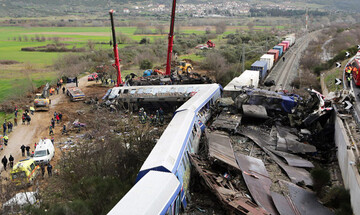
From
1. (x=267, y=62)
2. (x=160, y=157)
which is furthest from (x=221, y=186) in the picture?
(x=267, y=62)

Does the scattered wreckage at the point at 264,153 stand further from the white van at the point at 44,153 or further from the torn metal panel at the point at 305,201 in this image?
the white van at the point at 44,153

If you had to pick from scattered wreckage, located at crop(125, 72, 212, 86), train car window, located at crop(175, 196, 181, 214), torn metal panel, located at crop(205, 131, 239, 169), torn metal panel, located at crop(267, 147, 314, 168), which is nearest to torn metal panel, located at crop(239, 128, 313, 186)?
torn metal panel, located at crop(267, 147, 314, 168)

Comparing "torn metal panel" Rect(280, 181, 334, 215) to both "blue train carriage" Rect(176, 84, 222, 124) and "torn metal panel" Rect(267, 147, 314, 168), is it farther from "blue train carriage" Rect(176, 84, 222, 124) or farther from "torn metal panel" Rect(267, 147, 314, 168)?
"blue train carriage" Rect(176, 84, 222, 124)

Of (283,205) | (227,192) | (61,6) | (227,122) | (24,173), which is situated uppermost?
(61,6)

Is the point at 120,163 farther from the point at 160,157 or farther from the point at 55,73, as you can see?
the point at 55,73

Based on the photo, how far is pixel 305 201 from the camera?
452 inches

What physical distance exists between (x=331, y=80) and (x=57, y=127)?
27.8m

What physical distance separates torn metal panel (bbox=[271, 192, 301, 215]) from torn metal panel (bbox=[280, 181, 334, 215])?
21cm

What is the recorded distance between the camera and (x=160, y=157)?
10.8m

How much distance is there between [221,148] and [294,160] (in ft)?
12.4

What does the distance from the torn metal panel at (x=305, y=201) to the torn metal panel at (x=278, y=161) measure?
876 millimetres

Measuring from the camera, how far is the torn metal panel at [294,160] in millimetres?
14483

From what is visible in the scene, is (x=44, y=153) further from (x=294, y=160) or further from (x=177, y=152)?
(x=294, y=160)

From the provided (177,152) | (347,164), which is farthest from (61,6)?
(347,164)
